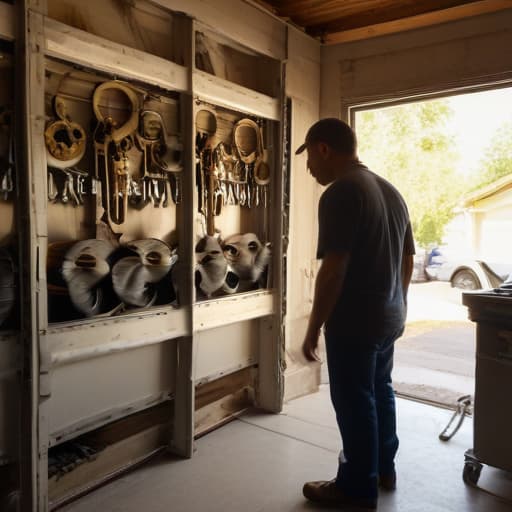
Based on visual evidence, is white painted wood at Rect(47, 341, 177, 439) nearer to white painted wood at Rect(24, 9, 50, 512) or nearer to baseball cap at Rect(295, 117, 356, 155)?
white painted wood at Rect(24, 9, 50, 512)

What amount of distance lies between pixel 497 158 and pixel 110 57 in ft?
Answer: 34.2

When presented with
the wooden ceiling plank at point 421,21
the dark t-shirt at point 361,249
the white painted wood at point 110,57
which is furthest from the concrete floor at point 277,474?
the wooden ceiling plank at point 421,21

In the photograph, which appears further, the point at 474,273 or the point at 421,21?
the point at 474,273

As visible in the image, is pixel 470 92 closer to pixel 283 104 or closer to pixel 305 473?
pixel 283 104

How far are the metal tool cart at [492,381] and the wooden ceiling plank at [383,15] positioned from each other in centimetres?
189

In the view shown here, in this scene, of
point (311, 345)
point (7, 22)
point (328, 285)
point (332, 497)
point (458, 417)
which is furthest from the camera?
point (458, 417)

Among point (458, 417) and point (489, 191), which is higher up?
point (489, 191)

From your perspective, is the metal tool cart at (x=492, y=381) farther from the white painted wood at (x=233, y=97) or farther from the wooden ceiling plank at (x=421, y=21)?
the wooden ceiling plank at (x=421, y=21)

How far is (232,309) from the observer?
280 cm

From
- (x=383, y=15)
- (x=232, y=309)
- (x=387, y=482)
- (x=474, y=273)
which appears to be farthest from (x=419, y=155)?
(x=387, y=482)

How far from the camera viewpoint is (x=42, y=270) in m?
1.82

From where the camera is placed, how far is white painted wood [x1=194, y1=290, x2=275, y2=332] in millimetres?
2594

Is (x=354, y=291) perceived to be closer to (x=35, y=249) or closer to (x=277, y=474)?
(x=277, y=474)

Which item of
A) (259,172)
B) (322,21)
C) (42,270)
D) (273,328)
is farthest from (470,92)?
(42,270)
